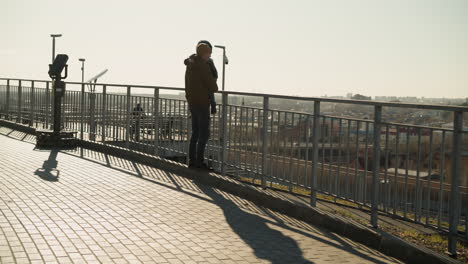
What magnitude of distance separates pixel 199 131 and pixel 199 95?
2.00 feet

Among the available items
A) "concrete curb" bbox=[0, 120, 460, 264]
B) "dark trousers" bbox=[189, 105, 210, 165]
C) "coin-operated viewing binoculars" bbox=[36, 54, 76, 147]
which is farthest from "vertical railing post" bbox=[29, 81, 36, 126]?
"dark trousers" bbox=[189, 105, 210, 165]

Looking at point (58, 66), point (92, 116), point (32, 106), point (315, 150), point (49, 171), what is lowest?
point (49, 171)

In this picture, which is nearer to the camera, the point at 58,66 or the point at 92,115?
the point at 92,115

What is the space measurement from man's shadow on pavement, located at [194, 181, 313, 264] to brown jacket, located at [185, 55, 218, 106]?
7.42ft

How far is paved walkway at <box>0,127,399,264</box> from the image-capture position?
5910mm

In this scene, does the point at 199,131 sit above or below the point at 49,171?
above

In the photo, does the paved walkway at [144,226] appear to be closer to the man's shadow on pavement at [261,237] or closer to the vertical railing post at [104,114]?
the man's shadow on pavement at [261,237]

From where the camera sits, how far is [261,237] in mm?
6746

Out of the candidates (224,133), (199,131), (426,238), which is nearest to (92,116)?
(199,131)

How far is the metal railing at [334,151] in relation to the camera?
20.1 ft

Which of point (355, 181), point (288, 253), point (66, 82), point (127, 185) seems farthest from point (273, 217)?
point (66, 82)

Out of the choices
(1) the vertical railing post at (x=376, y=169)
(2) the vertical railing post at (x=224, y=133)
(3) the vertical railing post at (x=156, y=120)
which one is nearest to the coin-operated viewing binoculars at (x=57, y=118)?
(3) the vertical railing post at (x=156, y=120)

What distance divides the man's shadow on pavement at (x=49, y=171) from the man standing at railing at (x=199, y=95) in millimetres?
2220

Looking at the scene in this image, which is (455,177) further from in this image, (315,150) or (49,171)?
(49,171)
